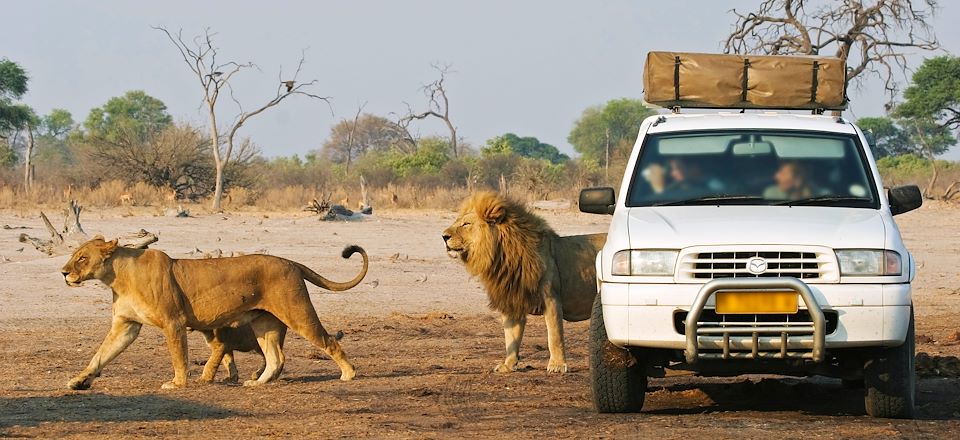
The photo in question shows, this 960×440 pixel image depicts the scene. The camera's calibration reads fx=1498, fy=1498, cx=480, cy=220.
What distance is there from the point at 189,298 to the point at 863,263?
4912 millimetres

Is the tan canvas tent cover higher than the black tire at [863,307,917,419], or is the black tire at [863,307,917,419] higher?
the tan canvas tent cover

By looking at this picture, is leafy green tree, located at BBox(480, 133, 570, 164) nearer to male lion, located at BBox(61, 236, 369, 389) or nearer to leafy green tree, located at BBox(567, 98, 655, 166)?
leafy green tree, located at BBox(567, 98, 655, 166)

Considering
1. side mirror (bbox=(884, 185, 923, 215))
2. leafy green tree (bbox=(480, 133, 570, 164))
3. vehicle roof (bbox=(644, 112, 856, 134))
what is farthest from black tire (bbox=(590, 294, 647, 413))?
leafy green tree (bbox=(480, 133, 570, 164))

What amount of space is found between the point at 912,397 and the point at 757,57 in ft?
11.6

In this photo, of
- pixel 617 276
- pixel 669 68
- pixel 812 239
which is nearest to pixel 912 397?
pixel 812 239

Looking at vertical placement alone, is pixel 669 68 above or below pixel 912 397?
above

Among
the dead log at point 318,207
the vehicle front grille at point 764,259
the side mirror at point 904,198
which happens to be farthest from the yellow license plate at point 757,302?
the dead log at point 318,207

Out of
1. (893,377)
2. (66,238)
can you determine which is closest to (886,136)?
(66,238)

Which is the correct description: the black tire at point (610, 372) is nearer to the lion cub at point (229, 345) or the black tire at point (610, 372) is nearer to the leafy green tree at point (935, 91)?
the lion cub at point (229, 345)

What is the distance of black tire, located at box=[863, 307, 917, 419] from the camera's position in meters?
8.02

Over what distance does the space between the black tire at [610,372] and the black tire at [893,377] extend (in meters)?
1.27

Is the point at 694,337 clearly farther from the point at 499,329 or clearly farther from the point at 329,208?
the point at 329,208

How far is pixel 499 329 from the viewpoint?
50.1 ft

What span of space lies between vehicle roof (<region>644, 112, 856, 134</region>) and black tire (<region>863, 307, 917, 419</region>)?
172cm
